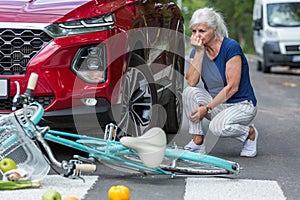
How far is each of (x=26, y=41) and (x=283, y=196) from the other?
238 centimetres

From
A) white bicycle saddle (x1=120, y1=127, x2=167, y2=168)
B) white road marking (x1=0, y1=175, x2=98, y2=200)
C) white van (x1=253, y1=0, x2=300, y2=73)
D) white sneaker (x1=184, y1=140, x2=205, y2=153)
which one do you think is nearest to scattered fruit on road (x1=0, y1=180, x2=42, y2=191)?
white road marking (x1=0, y1=175, x2=98, y2=200)

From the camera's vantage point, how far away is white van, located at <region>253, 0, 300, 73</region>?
22422mm

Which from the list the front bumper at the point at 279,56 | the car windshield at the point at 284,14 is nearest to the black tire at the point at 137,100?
the front bumper at the point at 279,56

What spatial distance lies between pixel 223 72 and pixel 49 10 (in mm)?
1793

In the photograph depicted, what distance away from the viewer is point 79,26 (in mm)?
6848

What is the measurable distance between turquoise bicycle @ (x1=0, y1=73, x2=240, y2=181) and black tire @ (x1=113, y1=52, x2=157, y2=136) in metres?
0.59

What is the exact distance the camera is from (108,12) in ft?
23.0

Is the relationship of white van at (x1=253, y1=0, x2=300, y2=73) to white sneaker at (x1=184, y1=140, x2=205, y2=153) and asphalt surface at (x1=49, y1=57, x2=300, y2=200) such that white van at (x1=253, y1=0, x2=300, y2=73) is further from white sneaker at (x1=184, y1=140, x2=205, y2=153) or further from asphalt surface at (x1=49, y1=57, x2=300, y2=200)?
white sneaker at (x1=184, y1=140, x2=205, y2=153)

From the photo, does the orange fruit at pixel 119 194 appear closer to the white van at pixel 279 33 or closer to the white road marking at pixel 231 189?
the white road marking at pixel 231 189

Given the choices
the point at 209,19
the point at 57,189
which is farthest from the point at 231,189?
the point at 209,19

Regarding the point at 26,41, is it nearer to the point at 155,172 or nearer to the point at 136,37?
the point at 136,37

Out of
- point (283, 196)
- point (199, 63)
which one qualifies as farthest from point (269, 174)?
point (199, 63)

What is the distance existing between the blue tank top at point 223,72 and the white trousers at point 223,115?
0.07 metres

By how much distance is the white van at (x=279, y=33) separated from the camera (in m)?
22.4
